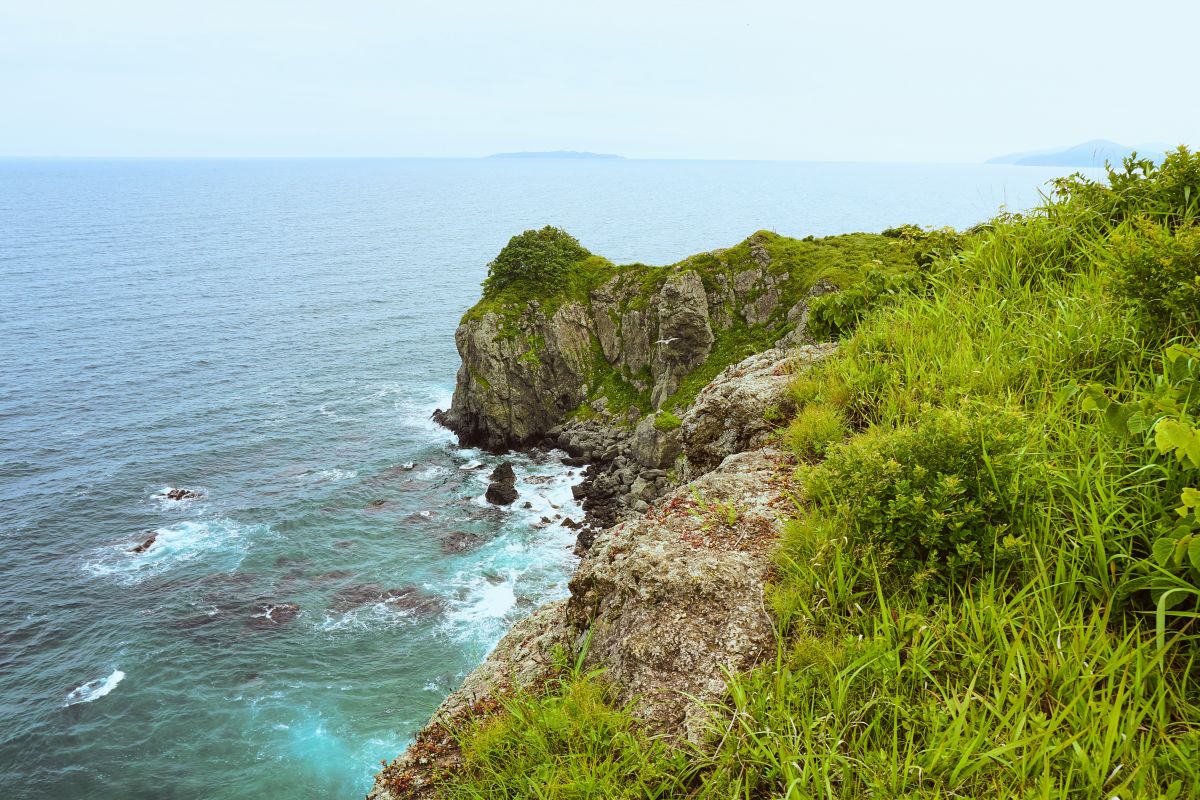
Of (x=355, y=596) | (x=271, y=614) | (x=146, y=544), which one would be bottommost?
(x=271, y=614)

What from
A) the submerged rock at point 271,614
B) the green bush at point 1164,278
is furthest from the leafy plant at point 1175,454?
the submerged rock at point 271,614

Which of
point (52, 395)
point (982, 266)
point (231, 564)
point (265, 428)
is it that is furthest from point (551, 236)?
point (982, 266)

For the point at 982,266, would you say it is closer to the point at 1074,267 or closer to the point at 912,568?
the point at 1074,267

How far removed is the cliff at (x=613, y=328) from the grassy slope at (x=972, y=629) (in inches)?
1885

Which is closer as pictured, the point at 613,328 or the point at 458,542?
the point at 458,542

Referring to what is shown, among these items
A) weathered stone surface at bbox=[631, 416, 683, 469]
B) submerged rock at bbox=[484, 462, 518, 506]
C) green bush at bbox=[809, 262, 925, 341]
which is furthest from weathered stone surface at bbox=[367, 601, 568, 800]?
submerged rock at bbox=[484, 462, 518, 506]

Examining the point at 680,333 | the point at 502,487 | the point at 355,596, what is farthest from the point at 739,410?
the point at 680,333

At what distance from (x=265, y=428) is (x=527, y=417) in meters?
25.0

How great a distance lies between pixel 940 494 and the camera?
16.4ft

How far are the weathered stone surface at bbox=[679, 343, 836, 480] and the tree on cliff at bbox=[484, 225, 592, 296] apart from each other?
56.1m

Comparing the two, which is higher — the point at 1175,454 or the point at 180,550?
the point at 1175,454

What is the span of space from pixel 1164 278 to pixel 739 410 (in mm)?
5249

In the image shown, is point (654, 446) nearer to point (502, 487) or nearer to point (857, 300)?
point (502, 487)

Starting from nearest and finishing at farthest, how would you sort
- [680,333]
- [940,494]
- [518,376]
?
1. [940,494]
2. [680,333]
3. [518,376]
